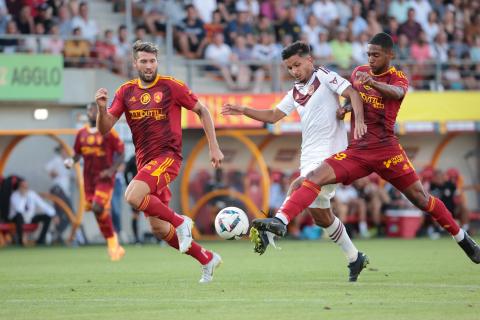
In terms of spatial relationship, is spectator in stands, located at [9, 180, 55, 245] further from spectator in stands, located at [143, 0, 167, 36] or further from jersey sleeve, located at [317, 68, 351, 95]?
jersey sleeve, located at [317, 68, 351, 95]

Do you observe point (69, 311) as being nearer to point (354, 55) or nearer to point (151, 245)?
point (151, 245)

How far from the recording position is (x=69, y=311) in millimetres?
9156

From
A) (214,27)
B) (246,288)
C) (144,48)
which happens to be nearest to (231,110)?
(144,48)

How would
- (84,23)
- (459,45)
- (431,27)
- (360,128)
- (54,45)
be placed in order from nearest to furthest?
(360,128) < (54,45) < (84,23) < (459,45) < (431,27)

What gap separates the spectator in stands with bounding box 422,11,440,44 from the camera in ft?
93.1

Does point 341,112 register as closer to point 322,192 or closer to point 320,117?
point 320,117

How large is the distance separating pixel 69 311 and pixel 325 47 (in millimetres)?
17873

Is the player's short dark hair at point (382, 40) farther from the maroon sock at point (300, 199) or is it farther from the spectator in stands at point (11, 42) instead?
the spectator in stands at point (11, 42)

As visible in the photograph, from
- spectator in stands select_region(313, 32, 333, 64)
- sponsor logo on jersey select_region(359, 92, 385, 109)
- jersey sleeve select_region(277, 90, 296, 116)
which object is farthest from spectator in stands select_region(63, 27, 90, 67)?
sponsor logo on jersey select_region(359, 92, 385, 109)

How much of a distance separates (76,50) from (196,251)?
41.6 ft

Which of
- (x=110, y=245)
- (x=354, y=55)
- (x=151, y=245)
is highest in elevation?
(x=354, y=55)

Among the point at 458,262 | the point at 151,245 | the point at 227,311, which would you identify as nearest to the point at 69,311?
the point at 227,311

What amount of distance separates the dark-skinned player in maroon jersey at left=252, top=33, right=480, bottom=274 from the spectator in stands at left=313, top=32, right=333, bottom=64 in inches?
565

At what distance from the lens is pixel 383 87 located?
36.5 feet
